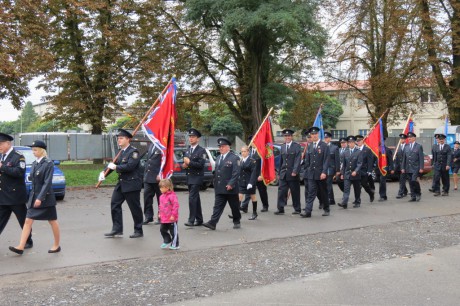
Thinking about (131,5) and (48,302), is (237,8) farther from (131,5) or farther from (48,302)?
(48,302)

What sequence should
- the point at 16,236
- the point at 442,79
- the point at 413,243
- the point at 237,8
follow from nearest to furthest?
the point at 413,243, the point at 16,236, the point at 237,8, the point at 442,79

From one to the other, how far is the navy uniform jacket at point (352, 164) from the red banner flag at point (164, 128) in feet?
20.0

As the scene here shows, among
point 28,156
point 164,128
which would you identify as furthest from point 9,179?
point 28,156

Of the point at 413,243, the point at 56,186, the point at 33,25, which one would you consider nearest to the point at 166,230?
the point at 413,243

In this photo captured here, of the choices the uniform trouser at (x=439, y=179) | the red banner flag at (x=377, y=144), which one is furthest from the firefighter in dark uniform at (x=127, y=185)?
the uniform trouser at (x=439, y=179)

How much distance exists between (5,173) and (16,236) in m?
1.92

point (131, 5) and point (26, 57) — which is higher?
point (131, 5)

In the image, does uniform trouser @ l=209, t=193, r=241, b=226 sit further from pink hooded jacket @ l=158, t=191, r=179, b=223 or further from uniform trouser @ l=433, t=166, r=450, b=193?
uniform trouser @ l=433, t=166, r=450, b=193

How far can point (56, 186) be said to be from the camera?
1422cm

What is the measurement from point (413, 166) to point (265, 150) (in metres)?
5.06

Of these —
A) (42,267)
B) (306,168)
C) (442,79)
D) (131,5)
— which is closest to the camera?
(42,267)

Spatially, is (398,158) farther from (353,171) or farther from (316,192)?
(316,192)

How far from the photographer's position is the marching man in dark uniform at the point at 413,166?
1443cm

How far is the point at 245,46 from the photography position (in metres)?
27.1
